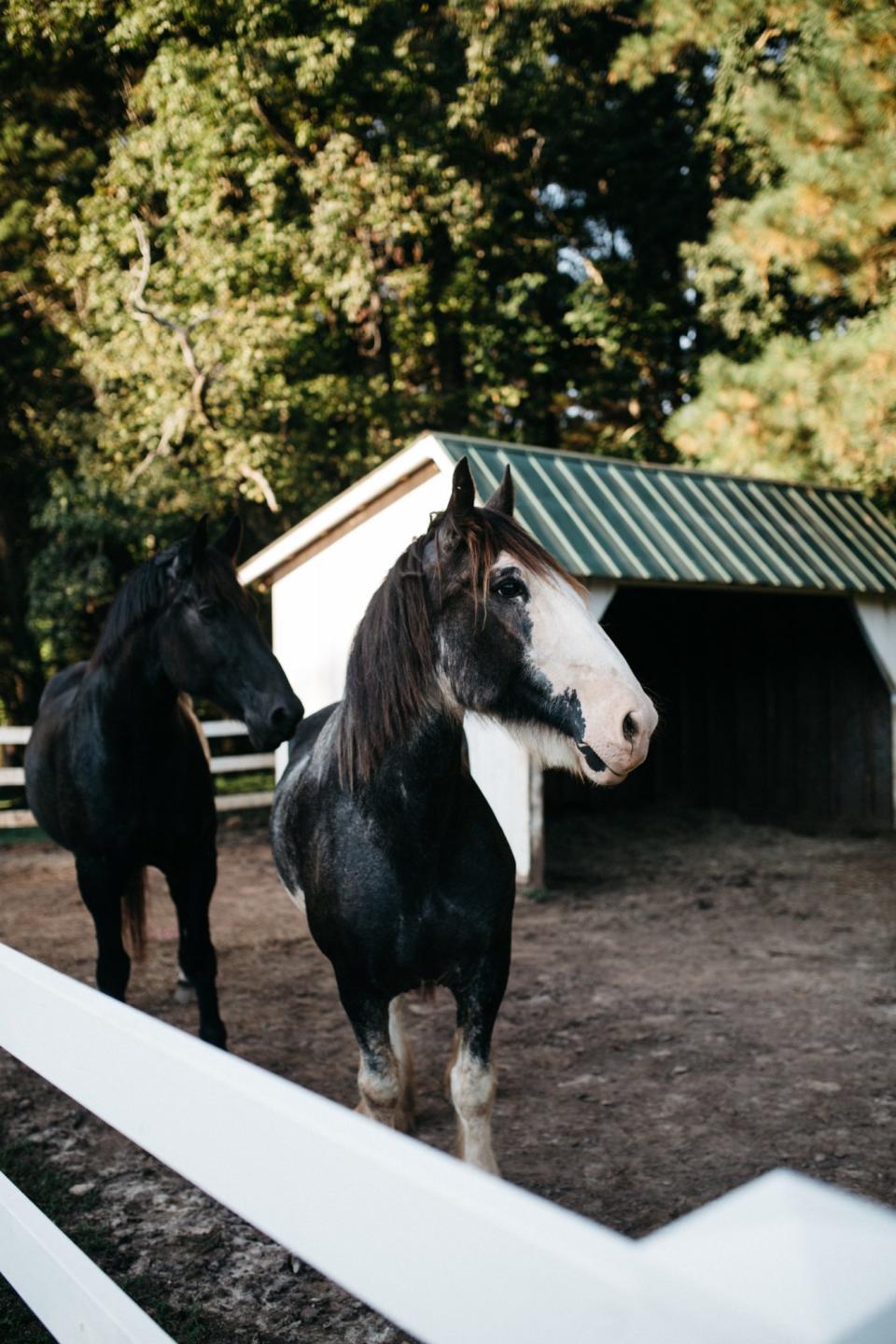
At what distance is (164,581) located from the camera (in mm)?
4043

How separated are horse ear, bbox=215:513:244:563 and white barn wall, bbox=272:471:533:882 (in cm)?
316

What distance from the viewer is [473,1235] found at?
83 cm

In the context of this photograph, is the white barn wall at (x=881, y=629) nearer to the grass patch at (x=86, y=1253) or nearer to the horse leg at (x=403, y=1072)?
the horse leg at (x=403, y=1072)

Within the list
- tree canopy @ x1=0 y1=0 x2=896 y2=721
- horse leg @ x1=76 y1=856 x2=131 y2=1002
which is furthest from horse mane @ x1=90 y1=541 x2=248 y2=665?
tree canopy @ x1=0 y1=0 x2=896 y2=721

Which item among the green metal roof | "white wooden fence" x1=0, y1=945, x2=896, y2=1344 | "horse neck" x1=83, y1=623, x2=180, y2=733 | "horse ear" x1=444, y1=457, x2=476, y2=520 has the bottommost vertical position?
"white wooden fence" x1=0, y1=945, x2=896, y2=1344

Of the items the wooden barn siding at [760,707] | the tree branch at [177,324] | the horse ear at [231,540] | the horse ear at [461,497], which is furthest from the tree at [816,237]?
the horse ear at [461,497]

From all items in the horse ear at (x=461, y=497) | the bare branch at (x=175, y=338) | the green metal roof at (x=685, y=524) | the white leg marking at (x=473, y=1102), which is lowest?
the white leg marking at (x=473, y=1102)

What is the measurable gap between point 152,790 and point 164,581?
88 centimetres

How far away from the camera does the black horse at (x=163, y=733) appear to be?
3838 mm

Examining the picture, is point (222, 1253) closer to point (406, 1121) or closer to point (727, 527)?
point (406, 1121)

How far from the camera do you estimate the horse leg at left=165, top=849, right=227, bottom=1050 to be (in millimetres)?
4254

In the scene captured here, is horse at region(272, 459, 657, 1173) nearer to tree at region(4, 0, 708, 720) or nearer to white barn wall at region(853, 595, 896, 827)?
white barn wall at region(853, 595, 896, 827)

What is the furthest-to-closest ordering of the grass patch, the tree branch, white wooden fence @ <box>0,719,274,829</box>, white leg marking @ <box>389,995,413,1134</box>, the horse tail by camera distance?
the tree branch < white wooden fence @ <box>0,719,274,829</box> < the horse tail < white leg marking @ <box>389,995,413,1134</box> < the grass patch

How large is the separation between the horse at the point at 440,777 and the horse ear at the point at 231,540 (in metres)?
1.53
